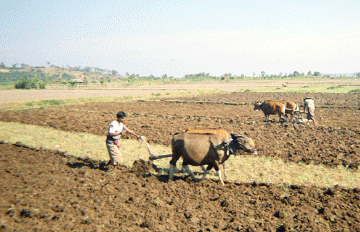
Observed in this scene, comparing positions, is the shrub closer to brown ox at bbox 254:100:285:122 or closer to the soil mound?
brown ox at bbox 254:100:285:122

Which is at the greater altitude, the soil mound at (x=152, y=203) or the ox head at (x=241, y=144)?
the ox head at (x=241, y=144)

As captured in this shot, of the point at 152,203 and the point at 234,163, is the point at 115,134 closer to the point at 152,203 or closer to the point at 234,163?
the point at 152,203

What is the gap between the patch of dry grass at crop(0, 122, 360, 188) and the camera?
930 cm

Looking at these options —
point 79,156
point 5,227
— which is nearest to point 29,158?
point 79,156

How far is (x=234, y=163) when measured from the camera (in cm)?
1092

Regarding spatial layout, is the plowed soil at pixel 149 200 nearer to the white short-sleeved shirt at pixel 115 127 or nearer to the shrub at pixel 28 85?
the white short-sleeved shirt at pixel 115 127

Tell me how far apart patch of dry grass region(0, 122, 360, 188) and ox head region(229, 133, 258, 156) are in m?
1.26

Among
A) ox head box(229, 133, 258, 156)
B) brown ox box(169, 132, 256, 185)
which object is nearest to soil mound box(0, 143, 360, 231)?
brown ox box(169, 132, 256, 185)

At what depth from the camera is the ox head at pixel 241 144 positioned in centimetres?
838

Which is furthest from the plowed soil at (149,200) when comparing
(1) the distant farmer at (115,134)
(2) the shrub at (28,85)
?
(2) the shrub at (28,85)

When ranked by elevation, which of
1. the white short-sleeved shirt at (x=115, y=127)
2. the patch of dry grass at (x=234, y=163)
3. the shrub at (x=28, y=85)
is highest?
the white short-sleeved shirt at (x=115, y=127)

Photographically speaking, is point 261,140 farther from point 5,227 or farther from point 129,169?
point 5,227

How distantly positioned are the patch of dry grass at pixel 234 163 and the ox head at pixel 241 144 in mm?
1260

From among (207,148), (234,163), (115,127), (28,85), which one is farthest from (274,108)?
(28,85)
